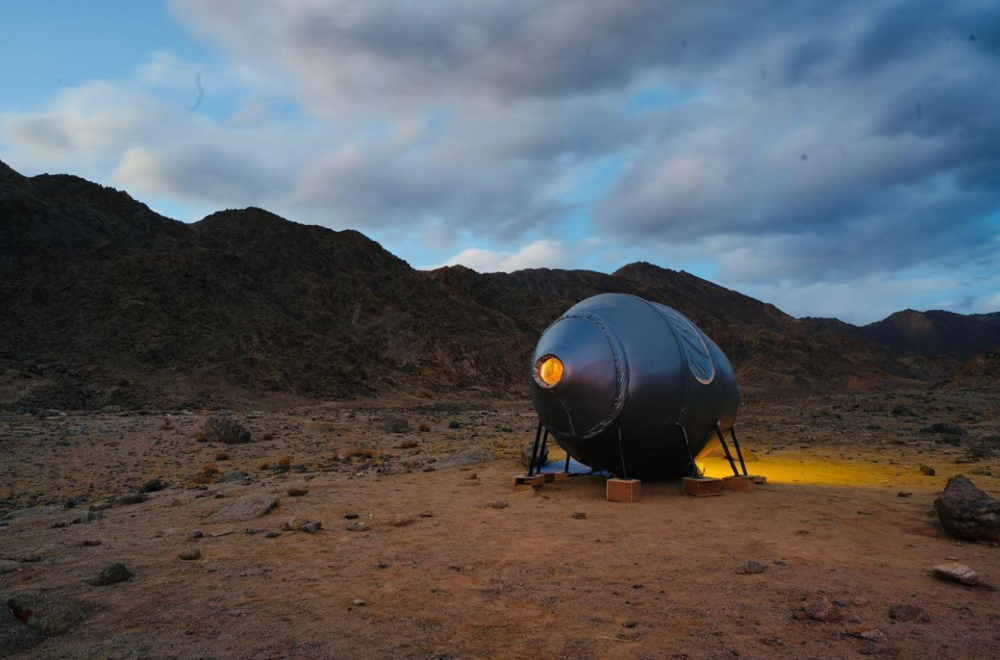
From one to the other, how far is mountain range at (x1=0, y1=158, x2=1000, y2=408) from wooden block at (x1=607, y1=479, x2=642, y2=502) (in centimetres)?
2354

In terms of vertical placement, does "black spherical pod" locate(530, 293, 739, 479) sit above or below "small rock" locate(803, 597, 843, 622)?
above

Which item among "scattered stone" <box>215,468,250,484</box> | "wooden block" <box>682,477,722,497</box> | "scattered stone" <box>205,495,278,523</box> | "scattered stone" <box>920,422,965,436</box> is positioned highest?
"scattered stone" <box>920,422,965,436</box>

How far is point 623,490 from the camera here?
8836 mm

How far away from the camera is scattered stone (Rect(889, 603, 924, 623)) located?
173 inches

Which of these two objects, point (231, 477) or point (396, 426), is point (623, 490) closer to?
point (231, 477)

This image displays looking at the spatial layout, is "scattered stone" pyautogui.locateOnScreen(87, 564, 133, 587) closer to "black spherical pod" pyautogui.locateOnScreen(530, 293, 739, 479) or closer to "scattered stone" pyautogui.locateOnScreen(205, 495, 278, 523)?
"scattered stone" pyautogui.locateOnScreen(205, 495, 278, 523)

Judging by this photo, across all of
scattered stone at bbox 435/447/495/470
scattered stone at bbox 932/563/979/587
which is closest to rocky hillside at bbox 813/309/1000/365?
scattered stone at bbox 435/447/495/470

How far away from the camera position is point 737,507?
837cm

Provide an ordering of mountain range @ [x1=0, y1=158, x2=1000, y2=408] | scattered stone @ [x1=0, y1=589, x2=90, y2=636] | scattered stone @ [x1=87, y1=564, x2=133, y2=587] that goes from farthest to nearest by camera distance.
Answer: mountain range @ [x1=0, y1=158, x2=1000, y2=408] < scattered stone @ [x1=87, y1=564, x2=133, y2=587] < scattered stone @ [x1=0, y1=589, x2=90, y2=636]

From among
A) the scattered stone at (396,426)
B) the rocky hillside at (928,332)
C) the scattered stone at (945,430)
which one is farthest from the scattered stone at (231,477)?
the rocky hillside at (928,332)

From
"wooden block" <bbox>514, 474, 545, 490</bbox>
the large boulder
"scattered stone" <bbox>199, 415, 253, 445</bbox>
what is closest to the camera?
the large boulder

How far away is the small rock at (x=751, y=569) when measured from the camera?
5461 millimetres

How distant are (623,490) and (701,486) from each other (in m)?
1.36

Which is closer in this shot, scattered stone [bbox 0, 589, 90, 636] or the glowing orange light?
scattered stone [bbox 0, 589, 90, 636]
